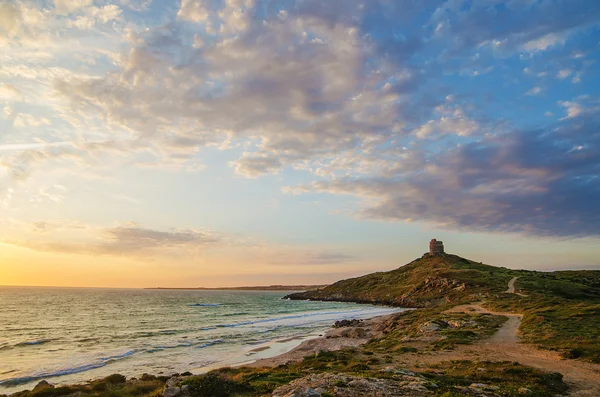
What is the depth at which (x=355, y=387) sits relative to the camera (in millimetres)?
17438

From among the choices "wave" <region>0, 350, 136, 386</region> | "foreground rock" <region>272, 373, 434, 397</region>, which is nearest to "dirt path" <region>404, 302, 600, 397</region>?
"foreground rock" <region>272, 373, 434, 397</region>

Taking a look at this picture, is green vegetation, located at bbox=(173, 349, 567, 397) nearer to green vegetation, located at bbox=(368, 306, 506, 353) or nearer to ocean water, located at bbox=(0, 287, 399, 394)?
green vegetation, located at bbox=(368, 306, 506, 353)

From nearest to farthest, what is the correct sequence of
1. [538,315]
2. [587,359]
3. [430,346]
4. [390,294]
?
[587,359] → [430,346] → [538,315] → [390,294]

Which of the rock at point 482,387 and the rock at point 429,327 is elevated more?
the rock at point 482,387

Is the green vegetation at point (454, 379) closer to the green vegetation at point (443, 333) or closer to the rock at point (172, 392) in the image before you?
the rock at point (172, 392)

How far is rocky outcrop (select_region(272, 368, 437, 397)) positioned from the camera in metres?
16.5

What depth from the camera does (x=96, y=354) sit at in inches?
1704

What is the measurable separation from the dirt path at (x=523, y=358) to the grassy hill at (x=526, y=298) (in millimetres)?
1680

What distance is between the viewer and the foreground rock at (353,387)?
1652 cm

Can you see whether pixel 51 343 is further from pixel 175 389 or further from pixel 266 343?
pixel 175 389

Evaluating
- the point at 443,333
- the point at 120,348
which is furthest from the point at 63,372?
the point at 443,333

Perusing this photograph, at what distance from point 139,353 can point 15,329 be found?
45.8 m

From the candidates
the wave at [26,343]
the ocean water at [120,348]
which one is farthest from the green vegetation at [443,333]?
the wave at [26,343]

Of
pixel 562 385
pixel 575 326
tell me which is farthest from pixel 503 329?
pixel 562 385
